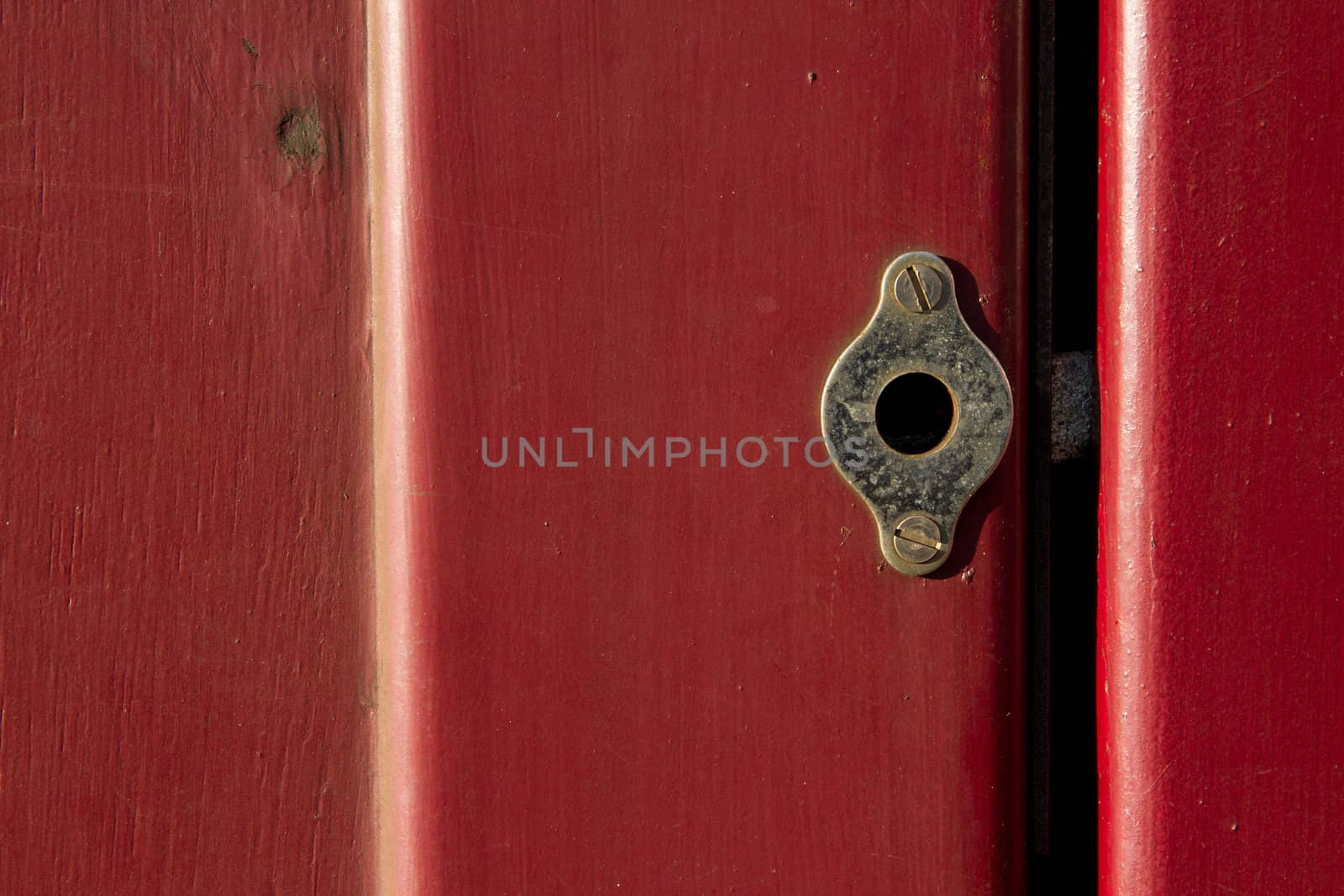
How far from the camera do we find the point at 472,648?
1.62 feet

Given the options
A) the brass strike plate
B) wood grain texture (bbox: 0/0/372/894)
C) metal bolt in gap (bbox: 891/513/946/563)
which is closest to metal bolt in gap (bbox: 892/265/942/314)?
the brass strike plate

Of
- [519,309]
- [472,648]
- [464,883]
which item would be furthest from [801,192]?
[464,883]

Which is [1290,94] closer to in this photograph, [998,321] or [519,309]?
[998,321]

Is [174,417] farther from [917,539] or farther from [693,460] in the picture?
[917,539]

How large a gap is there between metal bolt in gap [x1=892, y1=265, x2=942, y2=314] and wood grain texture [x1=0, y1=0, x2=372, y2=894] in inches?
11.8

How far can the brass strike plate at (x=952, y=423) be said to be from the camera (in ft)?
1.58

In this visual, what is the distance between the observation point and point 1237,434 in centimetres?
45

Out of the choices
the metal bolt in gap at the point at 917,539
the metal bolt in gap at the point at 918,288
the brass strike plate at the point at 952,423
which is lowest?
the metal bolt in gap at the point at 917,539

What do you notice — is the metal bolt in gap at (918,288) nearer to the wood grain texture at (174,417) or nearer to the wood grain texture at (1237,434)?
the wood grain texture at (1237,434)

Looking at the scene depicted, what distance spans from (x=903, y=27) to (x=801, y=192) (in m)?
0.10

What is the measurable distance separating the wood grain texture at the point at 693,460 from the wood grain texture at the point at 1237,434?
67mm

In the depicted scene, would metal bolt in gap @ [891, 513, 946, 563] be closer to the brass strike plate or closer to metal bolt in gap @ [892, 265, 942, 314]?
the brass strike plate

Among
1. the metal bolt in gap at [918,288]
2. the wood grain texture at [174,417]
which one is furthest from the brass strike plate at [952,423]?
the wood grain texture at [174,417]

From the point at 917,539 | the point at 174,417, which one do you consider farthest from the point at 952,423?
the point at 174,417
